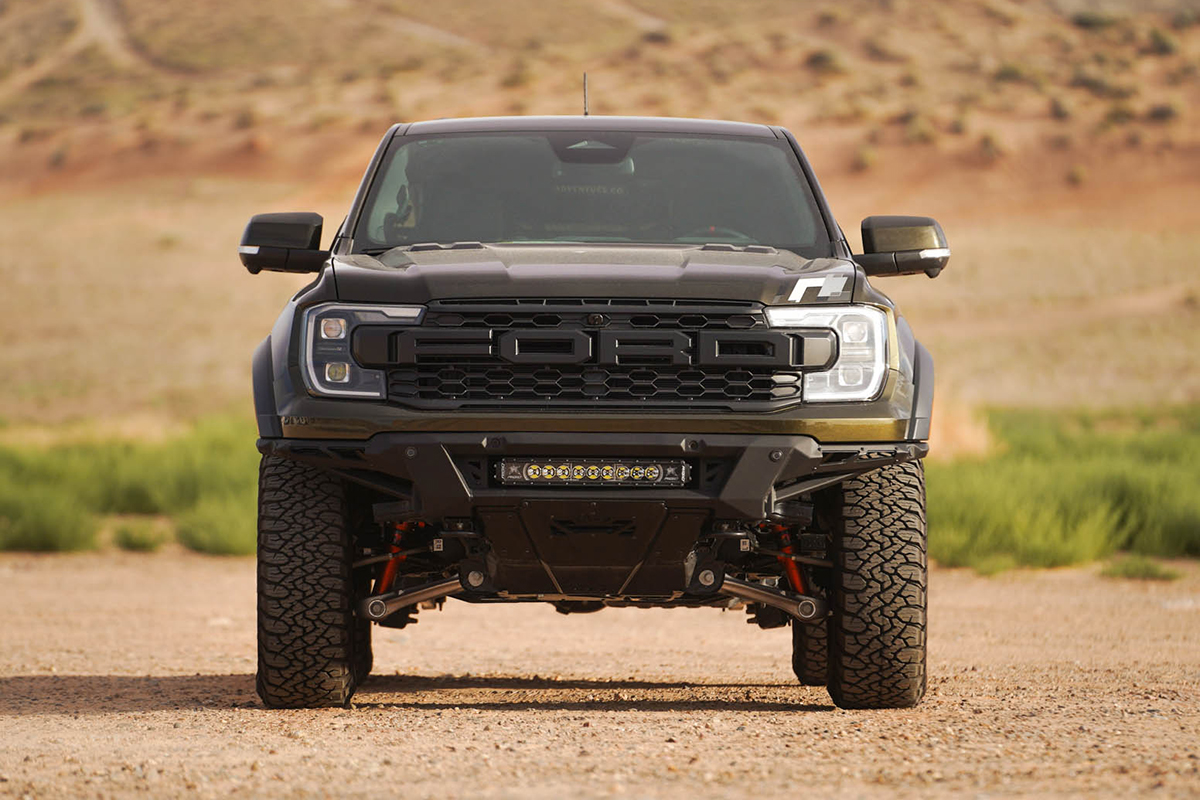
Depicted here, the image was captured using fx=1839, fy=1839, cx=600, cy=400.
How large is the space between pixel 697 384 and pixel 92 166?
172ft

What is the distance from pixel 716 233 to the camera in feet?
23.3

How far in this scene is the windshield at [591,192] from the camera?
278 inches

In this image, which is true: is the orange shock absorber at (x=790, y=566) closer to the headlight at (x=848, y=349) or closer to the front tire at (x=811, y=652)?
the headlight at (x=848, y=349)

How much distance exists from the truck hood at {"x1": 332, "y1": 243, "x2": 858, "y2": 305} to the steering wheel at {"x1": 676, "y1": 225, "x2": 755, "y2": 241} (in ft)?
2.27

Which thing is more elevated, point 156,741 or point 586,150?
point 586,150

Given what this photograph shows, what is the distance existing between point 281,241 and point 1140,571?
7.94m

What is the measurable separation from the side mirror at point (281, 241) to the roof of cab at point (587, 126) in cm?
83

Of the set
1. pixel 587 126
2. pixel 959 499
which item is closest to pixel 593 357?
pixel 587 126

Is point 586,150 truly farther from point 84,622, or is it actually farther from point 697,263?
point 84,622

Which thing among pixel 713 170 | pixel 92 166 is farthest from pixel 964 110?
pixel 713 170

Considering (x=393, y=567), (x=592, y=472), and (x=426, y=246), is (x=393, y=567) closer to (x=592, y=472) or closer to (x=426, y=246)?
(x=592, y=472)

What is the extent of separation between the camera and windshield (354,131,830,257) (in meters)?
7.06

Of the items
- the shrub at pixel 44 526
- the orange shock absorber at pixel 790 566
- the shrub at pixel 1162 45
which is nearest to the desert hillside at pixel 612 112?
the shrub at pixel 1162 45

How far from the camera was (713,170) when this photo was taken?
7379mm
